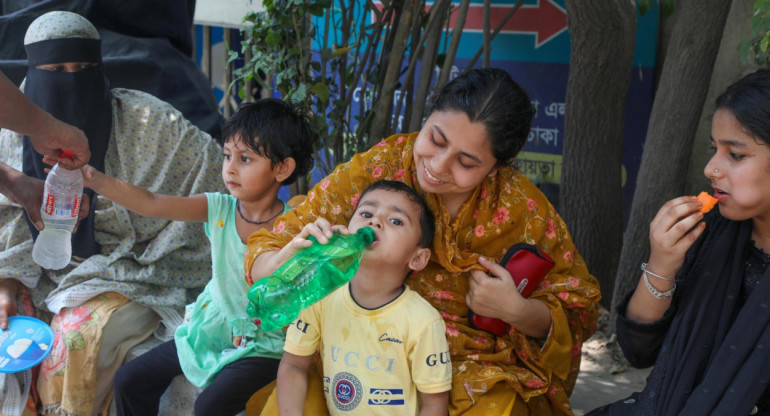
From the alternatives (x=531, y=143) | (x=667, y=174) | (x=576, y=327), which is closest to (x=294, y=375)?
(x=576, y=327)

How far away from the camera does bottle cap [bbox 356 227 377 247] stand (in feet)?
7.03

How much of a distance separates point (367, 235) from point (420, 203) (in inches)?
9.2

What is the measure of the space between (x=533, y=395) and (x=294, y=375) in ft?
2.40

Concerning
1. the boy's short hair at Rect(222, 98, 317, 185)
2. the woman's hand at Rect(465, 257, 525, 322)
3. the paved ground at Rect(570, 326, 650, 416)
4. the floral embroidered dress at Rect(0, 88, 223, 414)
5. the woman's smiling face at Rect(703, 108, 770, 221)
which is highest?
the woman's smiling face at Rect(703, 108, 770, 221)

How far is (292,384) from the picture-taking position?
2291mm

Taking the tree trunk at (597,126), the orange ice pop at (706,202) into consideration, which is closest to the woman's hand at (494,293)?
the orange ice pop at (706,202)

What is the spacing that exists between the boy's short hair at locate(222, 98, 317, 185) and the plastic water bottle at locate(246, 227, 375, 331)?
2.63 feet

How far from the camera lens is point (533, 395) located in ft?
7.47

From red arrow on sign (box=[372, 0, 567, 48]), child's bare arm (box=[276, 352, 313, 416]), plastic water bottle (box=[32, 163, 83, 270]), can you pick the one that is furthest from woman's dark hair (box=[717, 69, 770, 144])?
red arrow on sign (box=[372, 0, 567, 48])

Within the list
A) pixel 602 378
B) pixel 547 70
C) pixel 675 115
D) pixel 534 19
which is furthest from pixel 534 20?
pixel 602 378

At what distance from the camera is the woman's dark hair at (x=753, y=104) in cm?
192

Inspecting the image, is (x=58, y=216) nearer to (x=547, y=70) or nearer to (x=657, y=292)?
(x=657, y=292)

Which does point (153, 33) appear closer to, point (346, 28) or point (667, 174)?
point (346, 28)

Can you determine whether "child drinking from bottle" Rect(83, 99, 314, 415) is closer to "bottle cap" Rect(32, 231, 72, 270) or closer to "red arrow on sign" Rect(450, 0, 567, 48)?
"bottle cap" Rect(32, 231, 72, 270)
